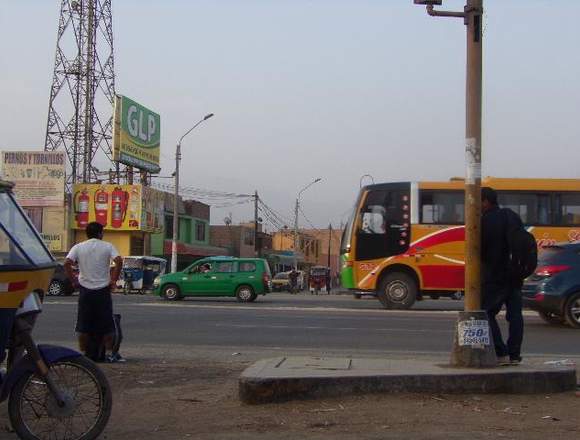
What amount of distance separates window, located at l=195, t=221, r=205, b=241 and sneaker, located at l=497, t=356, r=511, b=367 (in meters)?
53.4

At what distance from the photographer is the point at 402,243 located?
20812mm

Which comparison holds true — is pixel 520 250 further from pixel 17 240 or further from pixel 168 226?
pixel 168 226

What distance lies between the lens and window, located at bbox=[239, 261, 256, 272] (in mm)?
27219

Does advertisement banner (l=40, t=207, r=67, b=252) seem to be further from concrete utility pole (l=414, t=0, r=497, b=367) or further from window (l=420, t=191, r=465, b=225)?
concrete utility pole (l=414, t=0, r=497, b=367)

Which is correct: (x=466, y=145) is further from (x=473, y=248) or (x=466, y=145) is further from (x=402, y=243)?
(x=402, y=243)

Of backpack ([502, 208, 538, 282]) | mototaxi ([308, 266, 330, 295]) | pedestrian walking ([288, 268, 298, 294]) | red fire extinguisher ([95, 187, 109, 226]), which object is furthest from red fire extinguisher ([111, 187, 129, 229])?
backpack ([502, 208, 538, 282])

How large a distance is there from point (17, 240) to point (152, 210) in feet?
138

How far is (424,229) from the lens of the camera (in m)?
20.9

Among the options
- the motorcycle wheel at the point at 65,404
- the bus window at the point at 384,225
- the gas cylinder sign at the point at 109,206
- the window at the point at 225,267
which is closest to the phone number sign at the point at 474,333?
the motorcycle wheel at the point at 65,404

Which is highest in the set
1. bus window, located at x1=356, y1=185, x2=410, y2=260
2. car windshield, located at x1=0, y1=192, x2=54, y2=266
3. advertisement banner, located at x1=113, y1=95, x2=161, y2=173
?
advertisement banner, located at x1=113, y1=95, x2=161, y2=173

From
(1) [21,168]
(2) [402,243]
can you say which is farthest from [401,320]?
(1) [21,168]

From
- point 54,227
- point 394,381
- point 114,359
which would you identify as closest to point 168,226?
point 54,227

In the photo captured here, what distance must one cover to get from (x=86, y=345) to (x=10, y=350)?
3.81 m

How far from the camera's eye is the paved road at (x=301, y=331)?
1164cm
